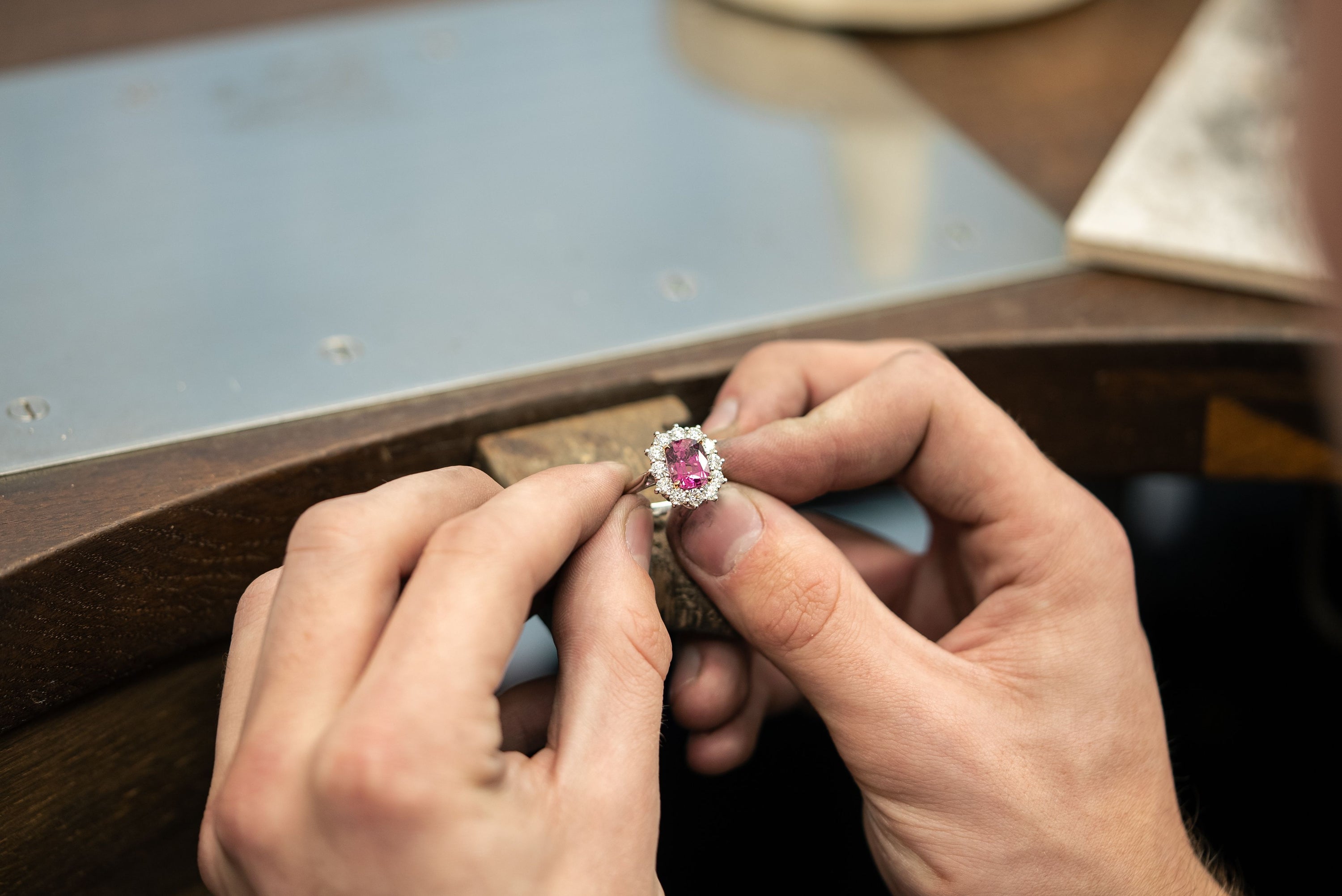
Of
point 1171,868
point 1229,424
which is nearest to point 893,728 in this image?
point 1171,868

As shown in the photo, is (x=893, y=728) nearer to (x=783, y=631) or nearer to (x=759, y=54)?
(x=783, y=631)

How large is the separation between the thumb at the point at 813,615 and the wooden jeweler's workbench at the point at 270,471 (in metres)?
0.14

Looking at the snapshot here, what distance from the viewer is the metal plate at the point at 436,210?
2.05 feet

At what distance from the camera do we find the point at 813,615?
47 centimetres

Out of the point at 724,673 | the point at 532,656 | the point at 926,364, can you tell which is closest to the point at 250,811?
the point at 724,673

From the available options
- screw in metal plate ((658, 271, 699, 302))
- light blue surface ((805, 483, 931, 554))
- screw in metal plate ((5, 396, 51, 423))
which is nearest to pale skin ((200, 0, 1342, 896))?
screw in metal plate ((658, 271, 699, 302))

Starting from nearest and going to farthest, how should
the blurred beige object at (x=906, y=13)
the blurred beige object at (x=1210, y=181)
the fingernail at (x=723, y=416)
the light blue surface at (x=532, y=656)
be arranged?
the fingernail at (x=723, y=416)
the blurred beige object at (x=1210, y=181)
the light blue surface at (x=532, y=656)
the blurred beige object at (x=906, y=13)

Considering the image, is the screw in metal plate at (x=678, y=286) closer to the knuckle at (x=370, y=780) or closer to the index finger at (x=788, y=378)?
the index finger at (x=788, y=378)

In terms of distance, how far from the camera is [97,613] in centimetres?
51

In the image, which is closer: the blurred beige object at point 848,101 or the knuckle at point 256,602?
the knuckle at point 256,602

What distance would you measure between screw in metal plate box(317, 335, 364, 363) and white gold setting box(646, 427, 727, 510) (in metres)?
0.23

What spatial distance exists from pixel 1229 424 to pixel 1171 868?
293 mm

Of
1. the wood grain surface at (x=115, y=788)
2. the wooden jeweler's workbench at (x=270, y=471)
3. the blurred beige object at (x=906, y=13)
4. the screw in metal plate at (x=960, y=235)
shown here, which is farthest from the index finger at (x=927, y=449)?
the blurred beige object at (x=906, y=13)

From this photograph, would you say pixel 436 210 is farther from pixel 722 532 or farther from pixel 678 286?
pixel 722 532
